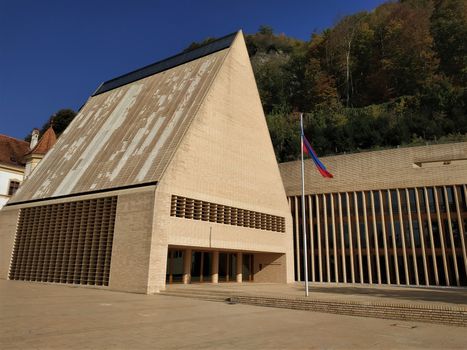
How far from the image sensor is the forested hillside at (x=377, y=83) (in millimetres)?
38750

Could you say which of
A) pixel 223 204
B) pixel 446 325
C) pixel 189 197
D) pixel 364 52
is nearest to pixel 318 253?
pixel 223 204

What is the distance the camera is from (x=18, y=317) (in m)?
7.70

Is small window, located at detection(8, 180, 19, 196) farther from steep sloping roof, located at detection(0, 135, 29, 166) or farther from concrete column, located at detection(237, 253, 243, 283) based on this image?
concrete column, located at detection(237, 253, 243, 283)

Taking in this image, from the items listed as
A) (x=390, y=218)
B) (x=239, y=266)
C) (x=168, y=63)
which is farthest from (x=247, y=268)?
(x=168, y=63)

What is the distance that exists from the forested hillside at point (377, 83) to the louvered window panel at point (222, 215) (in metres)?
20.3

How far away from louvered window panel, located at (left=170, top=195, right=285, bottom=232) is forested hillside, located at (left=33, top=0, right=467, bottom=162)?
20.2 m

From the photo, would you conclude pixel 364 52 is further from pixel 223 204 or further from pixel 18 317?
pixel 18 317

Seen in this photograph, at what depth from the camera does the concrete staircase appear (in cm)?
906

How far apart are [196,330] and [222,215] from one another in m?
12.7

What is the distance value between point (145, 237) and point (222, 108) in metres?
9.76

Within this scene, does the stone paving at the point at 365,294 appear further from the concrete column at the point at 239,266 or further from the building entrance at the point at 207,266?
the concrete column at the point at 239,266

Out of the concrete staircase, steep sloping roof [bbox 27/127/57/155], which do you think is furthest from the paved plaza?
steep sloping roof [bbox 27/127/57/155]

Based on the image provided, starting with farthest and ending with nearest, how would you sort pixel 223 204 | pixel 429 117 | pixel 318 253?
pixel 429 117 < pixel 318 253 < pixel 223 204

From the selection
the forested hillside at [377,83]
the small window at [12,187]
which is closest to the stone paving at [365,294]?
the forested hillside at [377,83]
